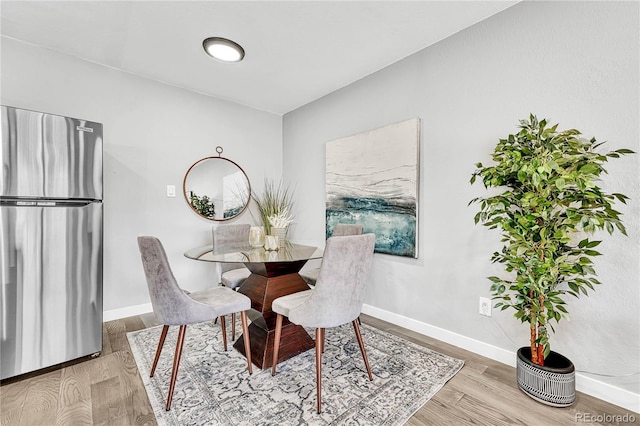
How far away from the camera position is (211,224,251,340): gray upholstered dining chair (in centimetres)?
248

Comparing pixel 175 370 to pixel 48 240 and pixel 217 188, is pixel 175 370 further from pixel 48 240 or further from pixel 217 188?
pixel 217 188

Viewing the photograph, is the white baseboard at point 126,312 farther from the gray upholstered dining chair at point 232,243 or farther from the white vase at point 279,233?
the white vase at point 279,233

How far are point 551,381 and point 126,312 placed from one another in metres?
3.46

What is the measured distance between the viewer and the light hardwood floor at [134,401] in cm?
149

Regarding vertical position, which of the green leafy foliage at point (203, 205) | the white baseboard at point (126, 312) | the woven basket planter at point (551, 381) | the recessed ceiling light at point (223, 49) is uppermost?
the recessed ceiling light at point (223, 49)

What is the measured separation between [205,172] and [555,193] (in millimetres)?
3244

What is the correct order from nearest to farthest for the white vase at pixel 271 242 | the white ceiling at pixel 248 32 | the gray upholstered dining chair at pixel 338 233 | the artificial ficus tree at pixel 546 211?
the artificial ficus tree at pixel 546 211, the white ceiling at pixel 248 32, the white vase at pixel 271 242, the gray upholstered dining chair at pixel 338 233

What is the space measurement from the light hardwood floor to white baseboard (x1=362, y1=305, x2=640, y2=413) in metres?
0.04


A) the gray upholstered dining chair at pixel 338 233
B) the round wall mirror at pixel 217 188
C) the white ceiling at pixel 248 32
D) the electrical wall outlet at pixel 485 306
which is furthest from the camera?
the round wall mirror at pixel 217 188

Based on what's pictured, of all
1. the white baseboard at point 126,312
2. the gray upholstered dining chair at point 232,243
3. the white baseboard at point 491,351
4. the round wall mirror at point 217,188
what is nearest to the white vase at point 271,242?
the gray upholstered dining chair at point 232,243

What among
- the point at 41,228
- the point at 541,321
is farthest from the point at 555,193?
the point at 41,228

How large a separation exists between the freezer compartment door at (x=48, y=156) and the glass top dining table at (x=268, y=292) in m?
0.92

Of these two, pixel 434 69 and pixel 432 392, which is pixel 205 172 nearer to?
pixel 434 69

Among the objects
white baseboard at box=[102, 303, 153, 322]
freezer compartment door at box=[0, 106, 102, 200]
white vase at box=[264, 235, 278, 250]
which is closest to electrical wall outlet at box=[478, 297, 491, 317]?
white vase at box=[264, 235, 278, 250]
